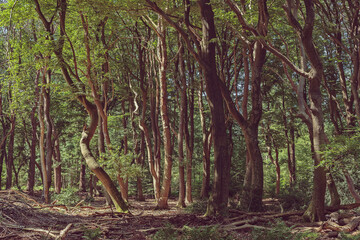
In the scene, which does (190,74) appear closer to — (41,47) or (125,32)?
(125,32)

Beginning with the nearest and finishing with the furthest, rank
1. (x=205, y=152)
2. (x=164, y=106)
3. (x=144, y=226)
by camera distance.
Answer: (x=144, y=226)
(x=164, y=106)
(x=205, y=152)

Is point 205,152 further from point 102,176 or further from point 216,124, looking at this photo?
point 216,124

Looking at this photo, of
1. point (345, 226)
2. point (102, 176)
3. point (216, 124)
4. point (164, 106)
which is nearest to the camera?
point (345, 226)

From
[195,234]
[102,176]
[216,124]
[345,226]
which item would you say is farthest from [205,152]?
[195,234]

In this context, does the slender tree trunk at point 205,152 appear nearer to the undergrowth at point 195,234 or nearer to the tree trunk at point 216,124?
the tree trunk at point 216,124

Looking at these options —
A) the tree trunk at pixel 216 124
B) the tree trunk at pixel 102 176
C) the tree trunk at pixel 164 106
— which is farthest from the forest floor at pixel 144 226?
the tree trunk at pixel 164 106

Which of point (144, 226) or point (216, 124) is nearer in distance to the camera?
Result: point (144, 226)

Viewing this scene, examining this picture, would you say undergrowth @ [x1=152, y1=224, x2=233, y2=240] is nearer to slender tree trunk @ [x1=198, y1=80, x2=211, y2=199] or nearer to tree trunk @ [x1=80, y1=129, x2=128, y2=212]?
tree trunk @ [x1=80, y1=129, x2=128, y2=212]

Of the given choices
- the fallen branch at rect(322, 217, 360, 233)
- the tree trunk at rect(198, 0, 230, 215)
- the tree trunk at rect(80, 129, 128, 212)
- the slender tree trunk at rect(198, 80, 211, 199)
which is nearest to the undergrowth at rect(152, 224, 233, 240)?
the fallen branch at rect(322, 217, 360, 233)

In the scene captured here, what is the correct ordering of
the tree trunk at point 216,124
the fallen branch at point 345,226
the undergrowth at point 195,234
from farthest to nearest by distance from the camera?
1. the tree trunk at point 216,124
2. the fallen branch at point 345,226
3. the undergrowth at point 195,234

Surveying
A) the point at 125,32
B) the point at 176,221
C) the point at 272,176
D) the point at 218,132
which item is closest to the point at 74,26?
the point at 125,32

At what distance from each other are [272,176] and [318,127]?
2092 cm

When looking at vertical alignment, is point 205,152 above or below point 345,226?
above

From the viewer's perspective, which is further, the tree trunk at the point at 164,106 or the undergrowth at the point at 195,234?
the tree trunk at the point at 164,106
